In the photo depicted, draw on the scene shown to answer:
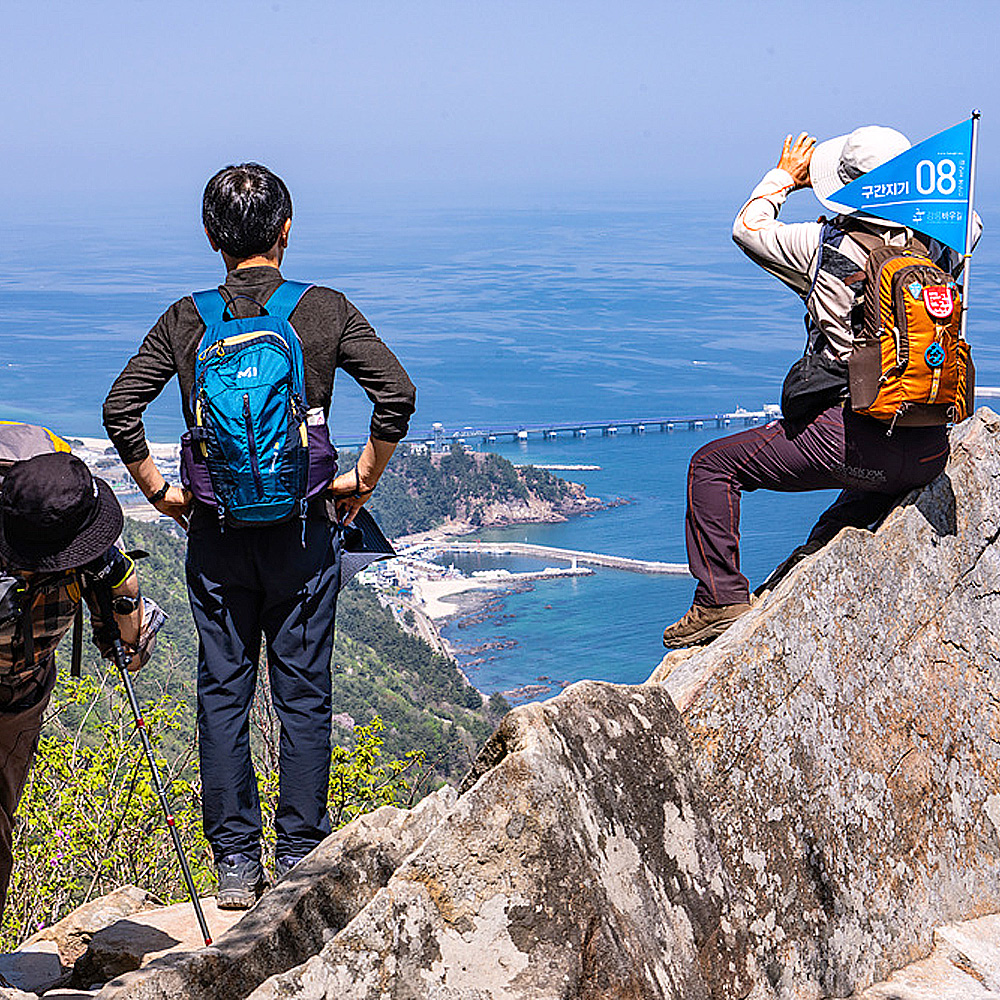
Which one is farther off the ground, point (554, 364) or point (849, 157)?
point (849, 157)

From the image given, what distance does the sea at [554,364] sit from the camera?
58281 mm

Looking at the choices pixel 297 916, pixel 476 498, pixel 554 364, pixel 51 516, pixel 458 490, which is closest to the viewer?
pixel 51 516

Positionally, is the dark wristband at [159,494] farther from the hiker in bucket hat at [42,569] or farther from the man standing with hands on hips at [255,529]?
the hiker in bucket hat at [42,569]

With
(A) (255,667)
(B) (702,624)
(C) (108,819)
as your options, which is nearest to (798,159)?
(B) (702,624)

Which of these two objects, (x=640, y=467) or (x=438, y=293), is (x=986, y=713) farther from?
(x=438, y=293)

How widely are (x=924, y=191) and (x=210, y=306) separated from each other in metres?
2.19

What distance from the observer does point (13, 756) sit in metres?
3.00

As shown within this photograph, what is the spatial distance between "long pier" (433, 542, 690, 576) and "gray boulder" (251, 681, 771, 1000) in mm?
57385

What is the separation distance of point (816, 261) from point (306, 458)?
1724 mm

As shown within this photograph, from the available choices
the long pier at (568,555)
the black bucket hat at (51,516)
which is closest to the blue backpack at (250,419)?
the black bucket hat at (51,516)

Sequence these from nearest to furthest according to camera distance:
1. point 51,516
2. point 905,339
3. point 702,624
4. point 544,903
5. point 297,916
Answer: point 544,903
point 51,516
point 297,916
point 905,339
point 702,624

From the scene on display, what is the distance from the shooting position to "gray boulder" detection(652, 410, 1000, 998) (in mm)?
2971

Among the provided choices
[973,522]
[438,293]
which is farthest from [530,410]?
[973,522]

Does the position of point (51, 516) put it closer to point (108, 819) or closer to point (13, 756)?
point (13, 756)
